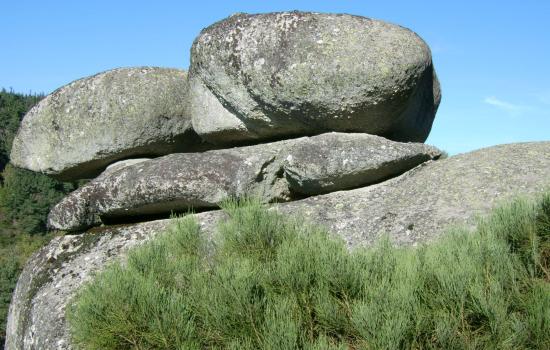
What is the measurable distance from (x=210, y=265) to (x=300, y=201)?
1.98 meters

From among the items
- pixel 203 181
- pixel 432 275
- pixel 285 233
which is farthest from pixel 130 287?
pixel 203 181

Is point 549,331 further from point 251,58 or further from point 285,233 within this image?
point 251,58

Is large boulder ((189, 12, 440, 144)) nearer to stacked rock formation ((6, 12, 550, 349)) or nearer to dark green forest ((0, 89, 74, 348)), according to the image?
stacked rock formation ((6, 12, 550, 349))

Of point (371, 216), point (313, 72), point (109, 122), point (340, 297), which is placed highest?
point (313, 72)

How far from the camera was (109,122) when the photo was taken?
797 cm

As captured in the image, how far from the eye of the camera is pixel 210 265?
5.11 m

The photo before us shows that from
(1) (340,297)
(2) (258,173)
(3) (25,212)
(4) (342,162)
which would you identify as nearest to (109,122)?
(2) (258,173)

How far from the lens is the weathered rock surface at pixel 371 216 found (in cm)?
613

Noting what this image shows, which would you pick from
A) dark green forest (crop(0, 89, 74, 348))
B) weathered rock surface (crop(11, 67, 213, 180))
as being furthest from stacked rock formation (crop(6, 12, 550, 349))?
dark green forest (crop(0, 89, 74, 348))

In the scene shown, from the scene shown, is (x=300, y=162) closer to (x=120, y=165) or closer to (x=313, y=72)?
(x=313, y=72)

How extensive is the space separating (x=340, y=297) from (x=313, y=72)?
9.97 feet

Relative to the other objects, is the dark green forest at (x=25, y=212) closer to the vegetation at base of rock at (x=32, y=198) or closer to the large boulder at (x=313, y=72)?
the vegetation at base of rock at (x=32, y=198)

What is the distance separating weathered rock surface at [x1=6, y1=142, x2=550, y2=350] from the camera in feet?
20.1

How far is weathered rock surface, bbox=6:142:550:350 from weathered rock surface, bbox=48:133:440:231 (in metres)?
0.17
